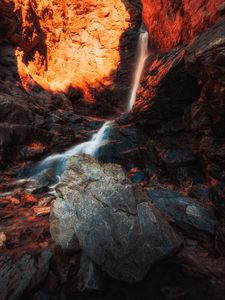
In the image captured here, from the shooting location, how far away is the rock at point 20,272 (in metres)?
3.34

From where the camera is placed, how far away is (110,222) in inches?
159

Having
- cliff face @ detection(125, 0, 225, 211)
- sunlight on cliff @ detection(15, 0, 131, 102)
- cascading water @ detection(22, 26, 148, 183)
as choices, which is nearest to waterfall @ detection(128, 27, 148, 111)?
sunlight on cliff @ detection(15, 0, 131, 102)

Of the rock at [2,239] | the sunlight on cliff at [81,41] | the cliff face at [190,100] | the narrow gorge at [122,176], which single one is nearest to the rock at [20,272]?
the narrow gorge at [122,176]

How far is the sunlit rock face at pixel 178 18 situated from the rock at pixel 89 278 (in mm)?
6734

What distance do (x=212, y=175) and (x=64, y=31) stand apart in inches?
796

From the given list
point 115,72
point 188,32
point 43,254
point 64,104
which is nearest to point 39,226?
point 43,254

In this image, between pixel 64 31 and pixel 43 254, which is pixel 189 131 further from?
pixel 64 31

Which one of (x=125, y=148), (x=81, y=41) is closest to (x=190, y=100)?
(x=125, y=148)

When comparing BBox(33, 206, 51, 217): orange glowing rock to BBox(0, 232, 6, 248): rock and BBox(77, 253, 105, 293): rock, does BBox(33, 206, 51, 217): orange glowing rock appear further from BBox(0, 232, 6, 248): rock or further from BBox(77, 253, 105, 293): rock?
BBox(77, 253, 105, 293): rock

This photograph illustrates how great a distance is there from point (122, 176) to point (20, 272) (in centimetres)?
243

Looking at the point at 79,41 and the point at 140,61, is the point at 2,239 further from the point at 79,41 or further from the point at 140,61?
the point at 79,41

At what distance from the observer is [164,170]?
807cm

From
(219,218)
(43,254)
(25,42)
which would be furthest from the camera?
(25,42)

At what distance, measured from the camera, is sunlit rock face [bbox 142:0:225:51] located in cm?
655
